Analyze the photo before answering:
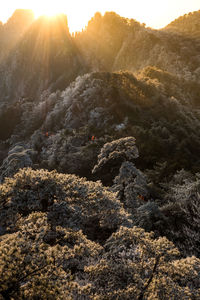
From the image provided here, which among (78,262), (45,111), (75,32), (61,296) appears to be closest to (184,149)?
(78,262)

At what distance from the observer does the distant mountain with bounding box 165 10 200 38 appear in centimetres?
10668

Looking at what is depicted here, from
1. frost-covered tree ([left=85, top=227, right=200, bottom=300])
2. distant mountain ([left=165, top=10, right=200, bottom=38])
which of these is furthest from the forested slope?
distant mountain ([left=165, top=10, right=200, bottom=38])

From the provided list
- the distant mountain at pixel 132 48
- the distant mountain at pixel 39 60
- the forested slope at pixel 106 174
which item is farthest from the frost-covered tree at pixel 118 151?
the distant mountain at pixel 39 60

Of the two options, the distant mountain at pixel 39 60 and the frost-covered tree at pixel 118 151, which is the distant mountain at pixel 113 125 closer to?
the frost-covered tree at pixel 118 151

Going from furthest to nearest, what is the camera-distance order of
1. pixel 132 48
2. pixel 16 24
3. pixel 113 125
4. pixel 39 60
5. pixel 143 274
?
pixel 16 24
pixel 39 60
pixel 132 48
pixel 113 125
pixel 143 274

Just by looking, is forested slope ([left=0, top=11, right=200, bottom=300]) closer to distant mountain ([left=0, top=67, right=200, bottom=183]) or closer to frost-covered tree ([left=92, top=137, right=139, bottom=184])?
frost-covered tree ([left=92, top=137, right=139, bottom=184])

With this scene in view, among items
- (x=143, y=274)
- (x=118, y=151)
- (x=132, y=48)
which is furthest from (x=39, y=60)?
(x=143, y=274)

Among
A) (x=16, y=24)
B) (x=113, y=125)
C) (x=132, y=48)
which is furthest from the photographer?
(x=16, y=24)

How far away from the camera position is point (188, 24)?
119188 mm

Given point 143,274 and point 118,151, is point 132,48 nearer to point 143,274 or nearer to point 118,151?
point 118,151

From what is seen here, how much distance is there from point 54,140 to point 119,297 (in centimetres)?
3835

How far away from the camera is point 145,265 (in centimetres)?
727

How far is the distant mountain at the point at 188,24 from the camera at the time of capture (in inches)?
4200

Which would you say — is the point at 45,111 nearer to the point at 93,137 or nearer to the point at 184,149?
the point at 93,137
